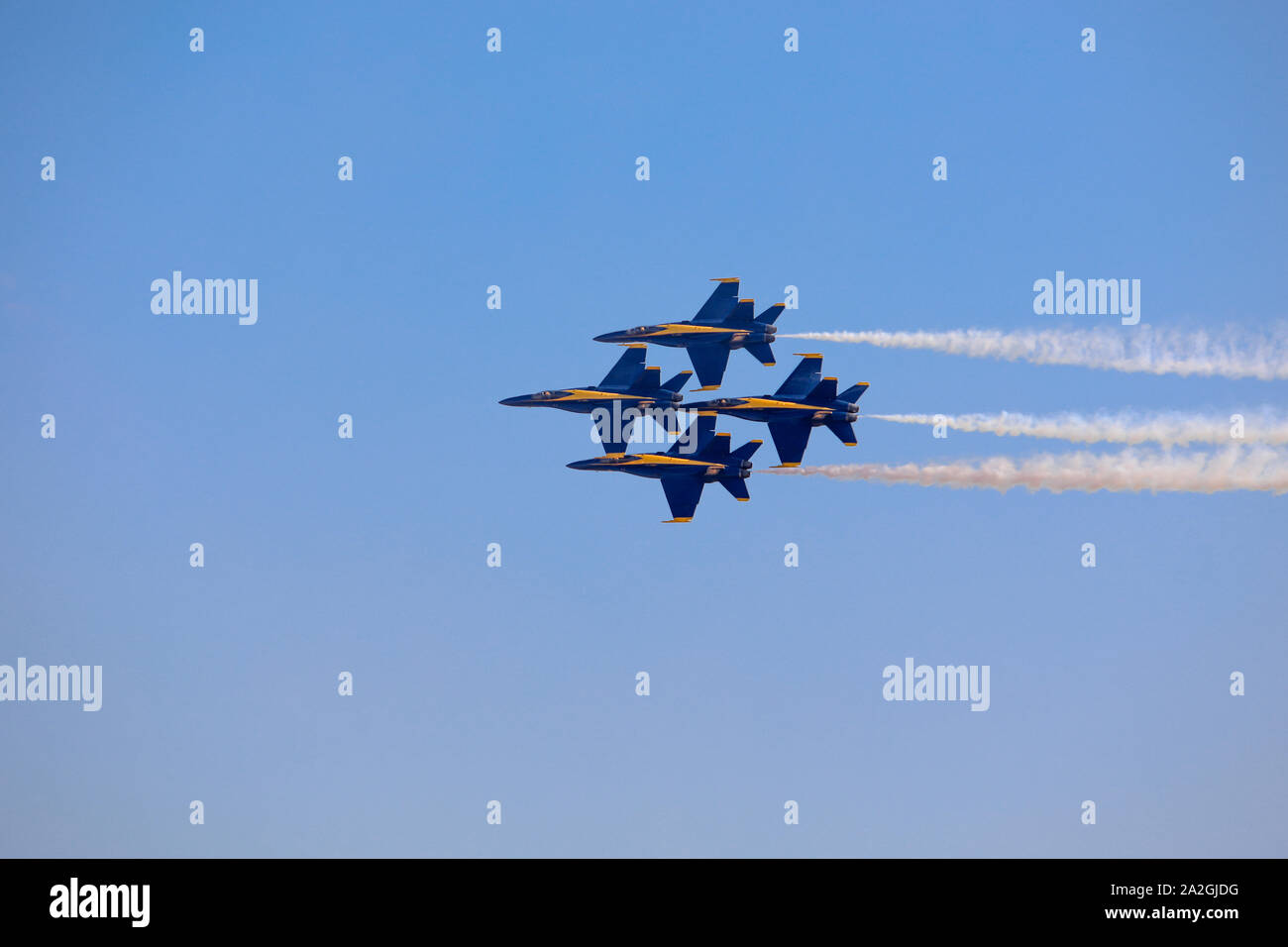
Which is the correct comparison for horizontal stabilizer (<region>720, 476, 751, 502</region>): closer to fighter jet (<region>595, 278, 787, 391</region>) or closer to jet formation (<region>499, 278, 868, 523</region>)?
jet formation (<region>499, 278, 868, 523</region>)

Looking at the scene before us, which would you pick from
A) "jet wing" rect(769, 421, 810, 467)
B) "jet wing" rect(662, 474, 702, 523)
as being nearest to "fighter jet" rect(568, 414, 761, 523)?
"jet wing" rect(662, 474, 702, 523)

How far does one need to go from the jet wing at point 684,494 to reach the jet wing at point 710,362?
5.37 m

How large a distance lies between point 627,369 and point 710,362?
14.7 feet

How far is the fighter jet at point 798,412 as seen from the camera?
118562 millimetres

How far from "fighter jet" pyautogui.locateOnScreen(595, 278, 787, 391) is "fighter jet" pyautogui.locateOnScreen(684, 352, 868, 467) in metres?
2.11

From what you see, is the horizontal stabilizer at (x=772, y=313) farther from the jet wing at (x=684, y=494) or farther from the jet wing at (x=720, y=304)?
the jet wing at (x=684, y=494)

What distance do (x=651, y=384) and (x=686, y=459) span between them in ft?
15.5

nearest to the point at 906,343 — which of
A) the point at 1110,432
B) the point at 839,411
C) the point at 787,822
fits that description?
the point at 839,411

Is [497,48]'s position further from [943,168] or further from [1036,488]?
[1036,488]

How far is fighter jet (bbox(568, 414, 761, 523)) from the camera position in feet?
387

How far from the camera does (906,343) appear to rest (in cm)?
11931

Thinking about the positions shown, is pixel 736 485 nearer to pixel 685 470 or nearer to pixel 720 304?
pixel 685 470

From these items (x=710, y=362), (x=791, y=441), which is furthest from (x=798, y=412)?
(x=710, y=362)

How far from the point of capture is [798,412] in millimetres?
118750
